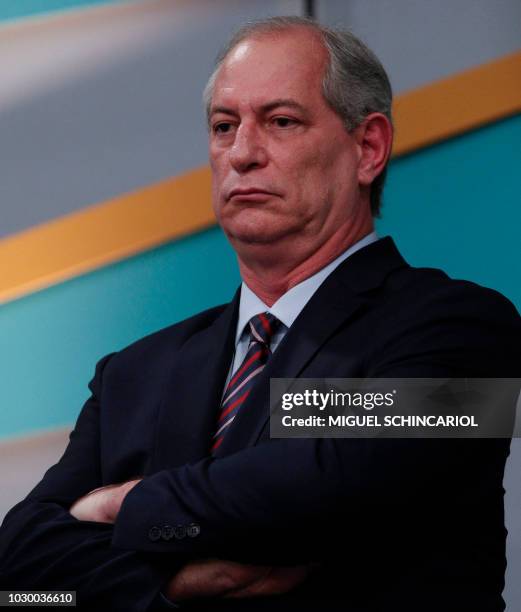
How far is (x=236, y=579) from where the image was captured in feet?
6.15

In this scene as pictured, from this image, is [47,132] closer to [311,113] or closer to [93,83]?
[93,83]

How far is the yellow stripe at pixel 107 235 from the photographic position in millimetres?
2980

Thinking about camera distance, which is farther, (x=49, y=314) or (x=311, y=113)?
(x=49, y=314)

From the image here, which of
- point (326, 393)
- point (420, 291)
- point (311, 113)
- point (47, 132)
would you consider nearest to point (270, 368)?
point (326, 393)

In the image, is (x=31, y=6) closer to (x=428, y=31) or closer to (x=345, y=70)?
(x=428, y=31)

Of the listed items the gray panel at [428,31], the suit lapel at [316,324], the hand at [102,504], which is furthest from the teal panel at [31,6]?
the hand at [102,504]

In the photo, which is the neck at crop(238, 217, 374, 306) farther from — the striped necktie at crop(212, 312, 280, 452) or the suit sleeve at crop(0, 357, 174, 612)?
the suit sleeve at crop(0, 357, 174, 612)

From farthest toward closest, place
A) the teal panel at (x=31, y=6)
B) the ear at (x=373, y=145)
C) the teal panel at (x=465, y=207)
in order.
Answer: the teal panel at (x=31, y=6)
the teal panel at (x=465, y=207)
the ear at (x=373, y=145)

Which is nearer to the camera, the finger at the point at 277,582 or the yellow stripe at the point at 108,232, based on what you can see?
the finger at the point at 277,582

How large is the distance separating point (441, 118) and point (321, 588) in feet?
4.55

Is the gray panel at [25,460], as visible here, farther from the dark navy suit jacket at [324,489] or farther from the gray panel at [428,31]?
the gray panel at [428,31]

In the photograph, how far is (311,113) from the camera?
2.23 m

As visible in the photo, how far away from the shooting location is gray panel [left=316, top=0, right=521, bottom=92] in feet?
9.51

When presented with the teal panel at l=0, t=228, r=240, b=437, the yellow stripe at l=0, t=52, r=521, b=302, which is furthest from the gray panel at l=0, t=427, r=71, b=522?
the yellow stripe at l=0, t=52, r=521, b=302
